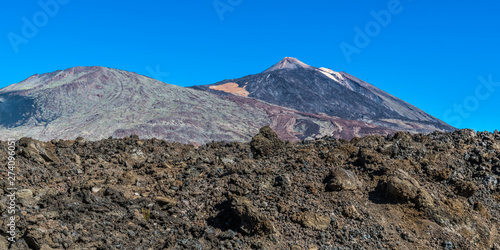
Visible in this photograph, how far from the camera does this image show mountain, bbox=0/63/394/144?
4394 cm

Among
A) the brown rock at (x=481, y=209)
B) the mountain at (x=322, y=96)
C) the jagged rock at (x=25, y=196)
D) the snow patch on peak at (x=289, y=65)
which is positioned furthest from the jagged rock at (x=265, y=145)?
the snow patch on peak at (x=289, y=65)

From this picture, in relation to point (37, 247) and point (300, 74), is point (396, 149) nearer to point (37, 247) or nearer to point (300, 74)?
point (37, 247)

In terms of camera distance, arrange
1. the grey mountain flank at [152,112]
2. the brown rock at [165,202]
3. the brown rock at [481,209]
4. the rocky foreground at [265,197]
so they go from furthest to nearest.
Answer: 1. the grey mountain flank at [152,112]
2. the brown rock at [481,209]
3. the brown rock at [165,202]
4. the rocky foreground at [265,197]

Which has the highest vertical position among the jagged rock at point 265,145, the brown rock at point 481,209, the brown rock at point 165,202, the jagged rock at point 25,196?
the jagged rock at point 265,145

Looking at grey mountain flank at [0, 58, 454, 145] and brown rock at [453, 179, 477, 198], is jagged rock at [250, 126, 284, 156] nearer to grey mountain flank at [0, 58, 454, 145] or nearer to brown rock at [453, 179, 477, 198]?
brown rock at [453, 179, 477, 198]

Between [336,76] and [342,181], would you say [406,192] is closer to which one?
[342,181]

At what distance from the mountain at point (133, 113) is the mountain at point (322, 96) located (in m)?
9.78

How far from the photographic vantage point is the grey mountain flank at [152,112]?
44.2 metres

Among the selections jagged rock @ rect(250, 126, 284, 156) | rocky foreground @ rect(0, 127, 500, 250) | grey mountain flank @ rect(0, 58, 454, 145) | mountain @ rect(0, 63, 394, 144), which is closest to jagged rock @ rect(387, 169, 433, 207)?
rocky foreground @ rect(0, 127, 500, 250)

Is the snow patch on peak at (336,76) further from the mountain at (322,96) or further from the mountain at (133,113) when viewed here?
the mountain at (133,113)

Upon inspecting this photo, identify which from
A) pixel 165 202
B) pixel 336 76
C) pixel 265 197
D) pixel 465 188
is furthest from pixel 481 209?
pixel 336 76

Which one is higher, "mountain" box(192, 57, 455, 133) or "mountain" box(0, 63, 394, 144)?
"mountain" box(192, 57, 455, 133)

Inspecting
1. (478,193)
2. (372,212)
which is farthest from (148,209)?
(478,193)

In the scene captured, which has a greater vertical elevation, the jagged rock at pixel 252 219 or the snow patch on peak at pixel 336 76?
the snow patch on peak at pixel 336 76
